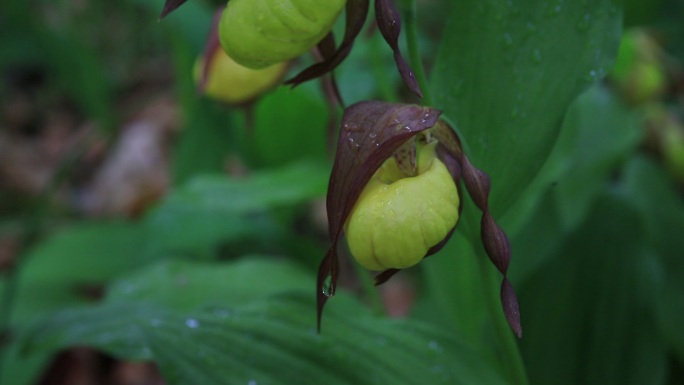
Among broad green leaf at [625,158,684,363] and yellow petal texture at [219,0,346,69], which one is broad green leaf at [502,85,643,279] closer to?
broad green leaf at [625,158,684,363]

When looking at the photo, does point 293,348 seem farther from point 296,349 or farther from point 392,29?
point 392,29

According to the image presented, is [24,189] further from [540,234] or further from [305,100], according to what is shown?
[540,234]

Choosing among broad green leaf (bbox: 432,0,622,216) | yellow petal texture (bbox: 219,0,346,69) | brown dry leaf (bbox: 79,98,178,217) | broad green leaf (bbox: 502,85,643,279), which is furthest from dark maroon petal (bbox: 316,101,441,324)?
brown dry leaf (bbox: 79,98,178,217)

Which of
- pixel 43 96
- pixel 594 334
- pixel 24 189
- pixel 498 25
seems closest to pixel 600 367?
pixel 594 334

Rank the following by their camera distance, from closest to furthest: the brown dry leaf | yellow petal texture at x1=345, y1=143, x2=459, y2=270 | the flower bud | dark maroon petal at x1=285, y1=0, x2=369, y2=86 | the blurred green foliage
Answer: yellow petal texture at x1=345, y1=143, x2=459, y2=270 → dark maroon petal at x1=285, y1=0, x2=369, y2=86 → the blurred green foliage → the flower bud → the brown dry leaf

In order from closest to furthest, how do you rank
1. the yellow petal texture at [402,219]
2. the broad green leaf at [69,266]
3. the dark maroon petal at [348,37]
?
the yellow petal texture at [402,219], the dark maroon petal at [348,37], the broad green leaf at [69,266]

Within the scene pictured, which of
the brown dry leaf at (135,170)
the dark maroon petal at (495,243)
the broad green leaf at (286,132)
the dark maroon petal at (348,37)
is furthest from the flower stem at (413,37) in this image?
the brown dry leaf at (135,170)

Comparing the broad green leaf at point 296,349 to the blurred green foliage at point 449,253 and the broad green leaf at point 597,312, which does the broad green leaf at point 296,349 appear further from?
the broad green leaf at point 597,312
